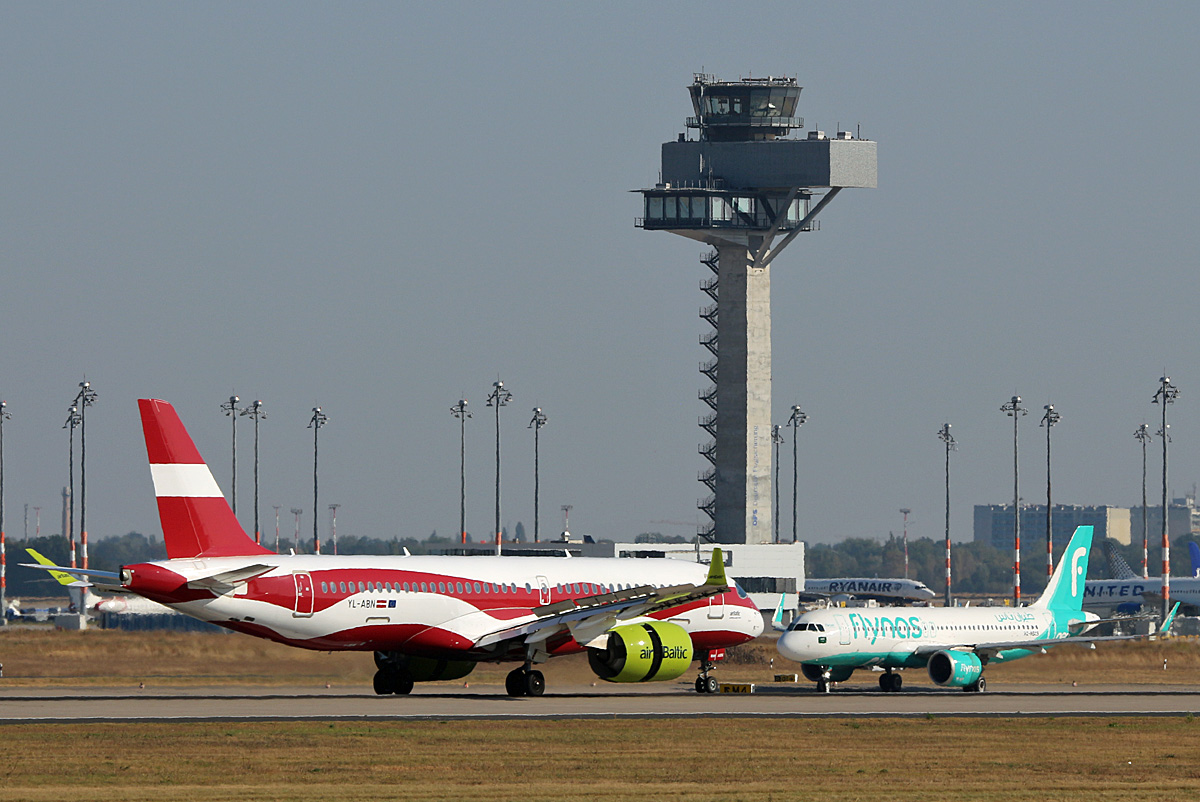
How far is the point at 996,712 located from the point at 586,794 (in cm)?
1976

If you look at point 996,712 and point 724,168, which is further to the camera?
point 724,168

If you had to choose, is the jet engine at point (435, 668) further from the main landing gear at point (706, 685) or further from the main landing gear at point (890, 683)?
the main landing gear at point (890, 683)

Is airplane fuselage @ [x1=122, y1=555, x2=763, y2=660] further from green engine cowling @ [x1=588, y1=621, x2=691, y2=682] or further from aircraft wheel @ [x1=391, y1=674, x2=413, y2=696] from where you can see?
aircraft wheel @ [x1=391, y1=674, x2=413, y2=696]

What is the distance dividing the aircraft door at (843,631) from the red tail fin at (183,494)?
19.0 m

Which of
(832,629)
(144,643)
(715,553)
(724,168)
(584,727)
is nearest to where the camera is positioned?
(584,727)

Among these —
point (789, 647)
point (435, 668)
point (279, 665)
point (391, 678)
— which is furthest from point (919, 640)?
point (279, 665)

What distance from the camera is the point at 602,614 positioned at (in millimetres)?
46062

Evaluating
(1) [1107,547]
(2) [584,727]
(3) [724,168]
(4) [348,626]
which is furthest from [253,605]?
(1) [1107,547]

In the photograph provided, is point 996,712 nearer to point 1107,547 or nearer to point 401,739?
point 401,739

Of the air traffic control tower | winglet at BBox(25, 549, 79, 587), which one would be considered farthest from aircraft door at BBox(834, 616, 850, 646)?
the air traffic control tower

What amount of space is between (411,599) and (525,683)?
4.00m

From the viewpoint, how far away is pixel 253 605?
43.2 metres

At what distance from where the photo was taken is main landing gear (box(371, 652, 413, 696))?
159 ft

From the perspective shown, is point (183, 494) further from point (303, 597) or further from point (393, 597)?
point (393, 597)
